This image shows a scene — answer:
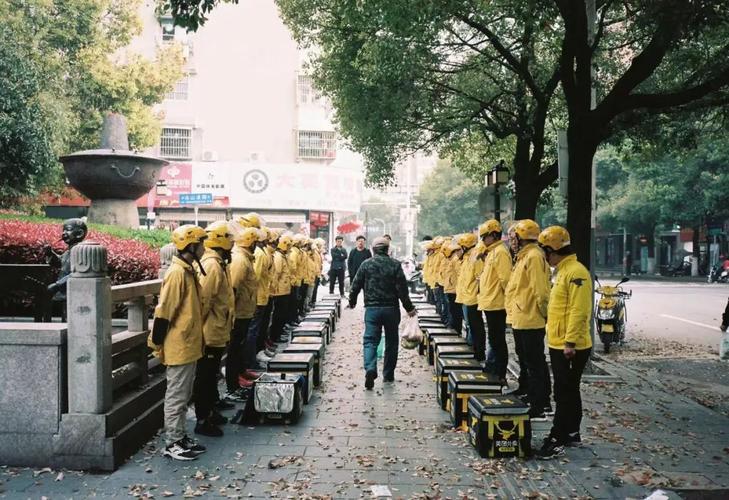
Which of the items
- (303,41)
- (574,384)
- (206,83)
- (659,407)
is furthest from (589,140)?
(206,83)

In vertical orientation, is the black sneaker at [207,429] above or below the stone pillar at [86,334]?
below

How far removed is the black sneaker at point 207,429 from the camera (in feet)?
22.8

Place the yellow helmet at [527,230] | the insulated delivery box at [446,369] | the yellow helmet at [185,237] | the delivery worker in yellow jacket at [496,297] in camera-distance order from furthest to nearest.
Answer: the delivery worker in yellow jacket at [496,297]
the insulated delivery box at [446,369]
the yellow helmet at [527,230]
the yellow helmet at [185,237]

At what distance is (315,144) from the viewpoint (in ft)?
139

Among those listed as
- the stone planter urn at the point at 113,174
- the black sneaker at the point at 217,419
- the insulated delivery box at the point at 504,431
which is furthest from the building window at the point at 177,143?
the insulated delivery box at the point at 504,431

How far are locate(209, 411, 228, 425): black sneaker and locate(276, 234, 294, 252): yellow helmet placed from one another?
213 inches

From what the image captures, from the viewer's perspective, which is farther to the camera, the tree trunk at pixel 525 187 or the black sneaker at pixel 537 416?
the tree trunk at pixel 525 187

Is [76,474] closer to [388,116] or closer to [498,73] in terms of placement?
[388,116]

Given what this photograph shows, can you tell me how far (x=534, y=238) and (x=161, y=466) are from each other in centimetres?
448

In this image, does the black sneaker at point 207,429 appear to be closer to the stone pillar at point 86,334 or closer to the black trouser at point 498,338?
the stone pillar at point 86,334

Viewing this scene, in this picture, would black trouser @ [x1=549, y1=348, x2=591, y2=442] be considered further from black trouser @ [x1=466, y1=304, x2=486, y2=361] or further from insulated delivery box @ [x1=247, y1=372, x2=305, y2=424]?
black trouser @ [x1=466, y1=304, x2=486, y2=361]

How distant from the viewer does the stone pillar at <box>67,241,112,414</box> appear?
582 cm

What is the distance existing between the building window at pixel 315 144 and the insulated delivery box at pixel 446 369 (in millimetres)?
34478

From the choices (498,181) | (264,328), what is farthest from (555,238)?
(498,181)
